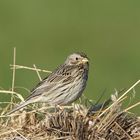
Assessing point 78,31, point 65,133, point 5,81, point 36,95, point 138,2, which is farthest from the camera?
point 138,2

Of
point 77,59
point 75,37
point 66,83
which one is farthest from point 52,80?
point 75,37

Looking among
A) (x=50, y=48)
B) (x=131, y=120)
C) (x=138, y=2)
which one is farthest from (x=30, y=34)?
(x=131, y=120)

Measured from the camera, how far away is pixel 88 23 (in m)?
26.1

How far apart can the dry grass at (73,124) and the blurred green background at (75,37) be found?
26.3ft

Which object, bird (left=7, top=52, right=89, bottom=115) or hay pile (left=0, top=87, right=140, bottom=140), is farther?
bird (left=7, top=52, right=89, bottom=115)

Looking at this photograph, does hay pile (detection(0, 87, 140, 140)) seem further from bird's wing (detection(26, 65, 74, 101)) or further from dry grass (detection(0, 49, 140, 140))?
bird's wing (detection(26, 65, 74, 101))

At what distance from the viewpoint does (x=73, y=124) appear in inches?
399

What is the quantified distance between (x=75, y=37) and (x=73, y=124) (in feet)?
47.8

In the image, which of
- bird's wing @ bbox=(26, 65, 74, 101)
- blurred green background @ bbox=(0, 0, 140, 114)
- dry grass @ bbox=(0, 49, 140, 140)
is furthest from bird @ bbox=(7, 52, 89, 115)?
blurred green background @ bbox=(0, 0, 140, 114)

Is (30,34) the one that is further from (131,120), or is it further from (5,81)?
(131,120)

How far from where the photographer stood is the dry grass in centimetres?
1015

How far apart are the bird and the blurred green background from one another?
5587 millimetres

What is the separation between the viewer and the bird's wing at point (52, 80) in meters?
12.4

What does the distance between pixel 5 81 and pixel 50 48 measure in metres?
4.18
